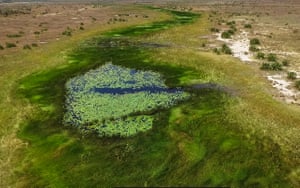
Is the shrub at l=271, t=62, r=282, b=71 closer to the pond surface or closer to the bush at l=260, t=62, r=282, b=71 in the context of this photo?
the bush at l=260, t=62, r=282, b=71

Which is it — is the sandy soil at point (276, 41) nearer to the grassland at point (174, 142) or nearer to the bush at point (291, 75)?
the bush at point (291, 75)

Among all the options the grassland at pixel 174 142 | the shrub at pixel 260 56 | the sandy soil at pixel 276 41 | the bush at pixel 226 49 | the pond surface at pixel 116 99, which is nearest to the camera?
the grassland at pixel 174 142

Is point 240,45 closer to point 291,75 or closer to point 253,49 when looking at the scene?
point 253,49

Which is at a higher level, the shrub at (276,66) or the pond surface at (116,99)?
the shrub at (276,66)

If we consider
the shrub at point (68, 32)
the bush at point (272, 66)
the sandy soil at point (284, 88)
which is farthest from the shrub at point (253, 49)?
the shrub at point (68, 32)

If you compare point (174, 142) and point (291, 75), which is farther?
point (291, 75)

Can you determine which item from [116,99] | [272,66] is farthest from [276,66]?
[116,99]

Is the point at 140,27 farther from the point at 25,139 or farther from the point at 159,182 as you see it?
the point at 159,182
